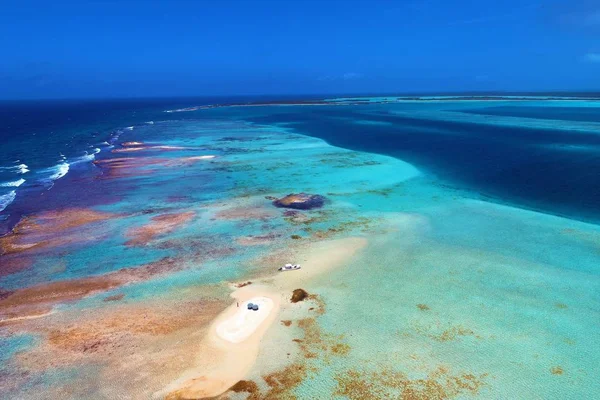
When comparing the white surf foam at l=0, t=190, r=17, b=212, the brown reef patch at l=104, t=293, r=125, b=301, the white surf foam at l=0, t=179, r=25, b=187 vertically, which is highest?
the brown reef patch at l=104, t=293, r=125, b=301

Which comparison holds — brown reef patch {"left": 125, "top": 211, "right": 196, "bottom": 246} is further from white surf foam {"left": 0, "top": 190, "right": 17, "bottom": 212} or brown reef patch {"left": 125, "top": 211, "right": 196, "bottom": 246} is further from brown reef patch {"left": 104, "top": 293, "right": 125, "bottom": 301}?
white surf foam {"left": 0, "top": 190, "right": 17, "bottom": 212}

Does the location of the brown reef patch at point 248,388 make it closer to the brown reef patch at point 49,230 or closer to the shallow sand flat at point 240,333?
the shallow sand flat at point 240,333

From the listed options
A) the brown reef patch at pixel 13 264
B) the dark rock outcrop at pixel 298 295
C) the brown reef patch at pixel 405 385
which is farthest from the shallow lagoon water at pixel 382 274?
the dark rock outcrop at pixel 298 295

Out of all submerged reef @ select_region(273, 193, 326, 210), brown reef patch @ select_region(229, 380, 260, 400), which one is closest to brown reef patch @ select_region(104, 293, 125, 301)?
brown reef patch @ select_region(229, 380, 260, 400)

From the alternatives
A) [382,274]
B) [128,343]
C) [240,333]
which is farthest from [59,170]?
[382,274]

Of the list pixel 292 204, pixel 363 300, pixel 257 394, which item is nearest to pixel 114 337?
pixel 257 394

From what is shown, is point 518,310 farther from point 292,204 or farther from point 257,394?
point 292,204

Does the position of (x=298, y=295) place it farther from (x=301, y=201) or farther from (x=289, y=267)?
(x=301, y=201)
